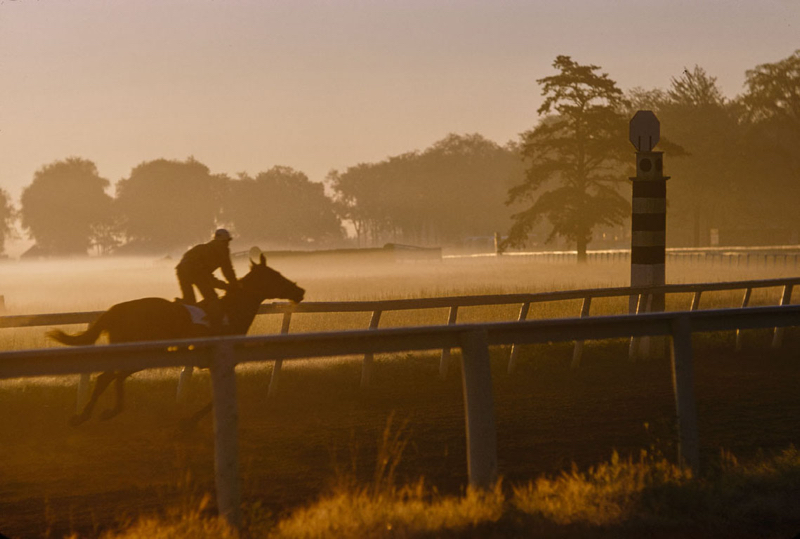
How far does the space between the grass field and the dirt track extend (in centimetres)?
3

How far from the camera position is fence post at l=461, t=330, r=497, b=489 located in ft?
19.7

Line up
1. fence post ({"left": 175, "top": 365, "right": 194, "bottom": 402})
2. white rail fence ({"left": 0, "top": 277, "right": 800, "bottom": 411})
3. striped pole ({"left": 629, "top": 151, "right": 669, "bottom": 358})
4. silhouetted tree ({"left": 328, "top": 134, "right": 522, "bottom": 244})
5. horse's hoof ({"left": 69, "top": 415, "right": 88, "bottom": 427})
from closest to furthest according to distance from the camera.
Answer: horse's hoof ({"left": 69, "top": 415, "right": 88, "bottom": 427}) < white rail fence ({"left": 0, "top": 277, "right": 800, "bottom": 411}) < fence post ({"left": 175, "top": 365, "right": 194, "bottom": 402}) < striped pole ({"left": 629, "top": 151, "right": 669, "bottom": 358}) < silhouetted tree ({"left": 328, "top": 134, "right": 522, "bottom": 244})

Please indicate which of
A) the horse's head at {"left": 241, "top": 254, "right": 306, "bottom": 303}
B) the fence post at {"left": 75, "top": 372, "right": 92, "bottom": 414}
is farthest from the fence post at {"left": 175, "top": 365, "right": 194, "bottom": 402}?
the horse's head at {"left": 241, "top": 254, "right": 306, "bottom": 303}

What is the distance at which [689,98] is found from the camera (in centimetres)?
6819

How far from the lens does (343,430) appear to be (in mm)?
9461

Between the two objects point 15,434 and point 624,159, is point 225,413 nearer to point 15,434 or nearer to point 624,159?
point 15,434

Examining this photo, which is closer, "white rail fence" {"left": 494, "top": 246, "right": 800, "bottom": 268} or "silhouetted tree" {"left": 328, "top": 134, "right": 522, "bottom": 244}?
"white rail fence" {"left": 494, "top": 246, "right": 800, "bottom": 268}

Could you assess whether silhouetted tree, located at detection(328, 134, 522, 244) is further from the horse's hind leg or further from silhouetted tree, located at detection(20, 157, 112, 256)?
the horse's hind leg

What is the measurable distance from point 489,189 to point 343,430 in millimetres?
118751

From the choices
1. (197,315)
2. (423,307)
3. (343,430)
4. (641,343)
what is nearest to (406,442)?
(343,430)

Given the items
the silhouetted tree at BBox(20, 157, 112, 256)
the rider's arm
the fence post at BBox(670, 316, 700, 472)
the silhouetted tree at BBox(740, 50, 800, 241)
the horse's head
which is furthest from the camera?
the silhouetted tree at BBox(20, 157, 112, 256)

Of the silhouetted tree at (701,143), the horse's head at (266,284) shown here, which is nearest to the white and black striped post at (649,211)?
the horse's head at (266,284)

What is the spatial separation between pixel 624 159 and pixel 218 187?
94.6 metres

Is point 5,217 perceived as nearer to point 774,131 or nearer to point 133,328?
point 774,131
